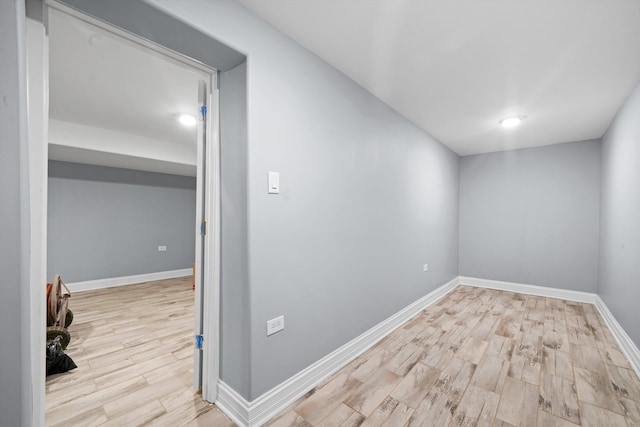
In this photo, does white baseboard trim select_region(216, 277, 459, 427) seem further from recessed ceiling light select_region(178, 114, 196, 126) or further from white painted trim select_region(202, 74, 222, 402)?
recessed ceiling light select_region(178, 114, 196, 126)

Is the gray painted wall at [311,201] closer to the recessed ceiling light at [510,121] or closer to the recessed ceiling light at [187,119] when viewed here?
the recessed ceiling light at [510,121]

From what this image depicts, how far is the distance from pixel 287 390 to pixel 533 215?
454 centimetres

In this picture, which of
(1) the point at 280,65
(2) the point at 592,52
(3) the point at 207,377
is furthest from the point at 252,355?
(2) the point at 592,52

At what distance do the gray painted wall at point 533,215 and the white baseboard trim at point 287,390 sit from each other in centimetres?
315

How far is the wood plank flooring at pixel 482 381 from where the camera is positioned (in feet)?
5.31

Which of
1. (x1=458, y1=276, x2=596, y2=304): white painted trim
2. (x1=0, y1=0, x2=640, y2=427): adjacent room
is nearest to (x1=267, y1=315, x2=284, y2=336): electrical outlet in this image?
(x1=0, y1=0, x2=640, y2=427): adjacent room

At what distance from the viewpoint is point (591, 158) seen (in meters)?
3.89

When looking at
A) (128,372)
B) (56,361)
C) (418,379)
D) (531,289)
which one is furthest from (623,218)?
(56,361)

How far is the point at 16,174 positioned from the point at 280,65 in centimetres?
140

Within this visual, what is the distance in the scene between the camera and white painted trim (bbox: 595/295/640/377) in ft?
7.10

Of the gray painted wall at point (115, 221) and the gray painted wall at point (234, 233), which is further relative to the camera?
the gray painted wall at point (115, 221)

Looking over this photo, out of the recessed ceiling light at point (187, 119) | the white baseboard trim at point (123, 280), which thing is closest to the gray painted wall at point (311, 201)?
the recessed ceiling light at point (187, 119)

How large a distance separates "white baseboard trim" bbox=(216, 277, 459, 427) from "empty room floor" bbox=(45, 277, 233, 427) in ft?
0.32

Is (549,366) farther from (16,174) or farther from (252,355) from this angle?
(16,174)
